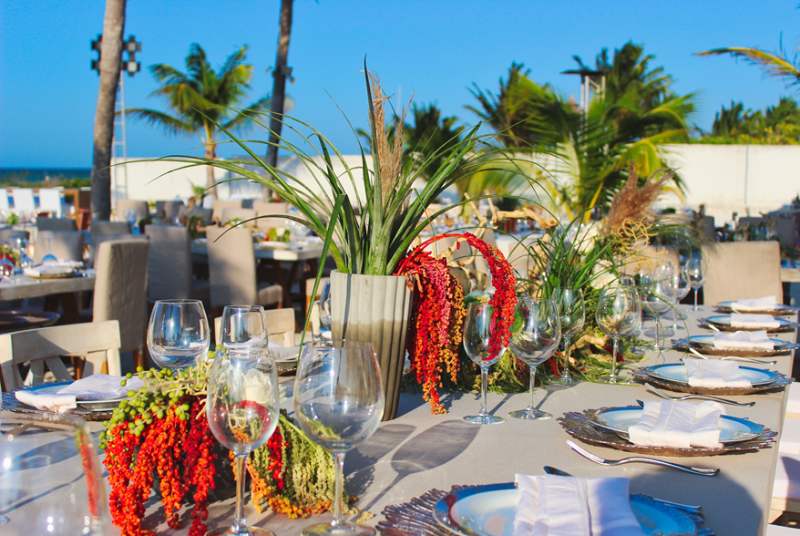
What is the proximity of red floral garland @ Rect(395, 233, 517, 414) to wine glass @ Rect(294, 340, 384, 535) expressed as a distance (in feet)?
2.03

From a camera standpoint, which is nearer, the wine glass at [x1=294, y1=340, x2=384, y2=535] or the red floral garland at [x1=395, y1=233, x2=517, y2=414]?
the wine glass at [x1=294, y1=340, x2=384, y2=535]

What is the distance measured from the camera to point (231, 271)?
606cm

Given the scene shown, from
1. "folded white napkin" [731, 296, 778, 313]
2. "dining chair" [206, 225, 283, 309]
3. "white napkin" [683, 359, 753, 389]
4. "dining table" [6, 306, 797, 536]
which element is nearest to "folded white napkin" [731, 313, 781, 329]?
"folded white napkin" [731, 296, 778, 313]

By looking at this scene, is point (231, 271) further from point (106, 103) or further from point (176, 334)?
point (176, 334)

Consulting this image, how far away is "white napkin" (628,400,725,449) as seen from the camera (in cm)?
145

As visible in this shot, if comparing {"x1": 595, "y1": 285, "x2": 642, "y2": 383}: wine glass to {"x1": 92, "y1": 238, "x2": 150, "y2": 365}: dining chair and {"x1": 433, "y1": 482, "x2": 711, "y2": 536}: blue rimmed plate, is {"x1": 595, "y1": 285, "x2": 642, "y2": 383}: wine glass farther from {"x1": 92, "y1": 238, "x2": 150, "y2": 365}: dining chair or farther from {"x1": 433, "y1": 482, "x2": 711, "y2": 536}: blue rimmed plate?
{"x1": 92, "y1": 238, "x2": 150, "y2": 365}: dining chair

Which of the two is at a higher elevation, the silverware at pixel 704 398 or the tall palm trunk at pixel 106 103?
the tall palm trunk at pixel 106 103

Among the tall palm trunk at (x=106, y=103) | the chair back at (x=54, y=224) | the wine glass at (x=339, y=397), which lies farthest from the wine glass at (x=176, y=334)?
the chair back at (x=54, y=224)

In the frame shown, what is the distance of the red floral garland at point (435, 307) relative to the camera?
1688 millimetres

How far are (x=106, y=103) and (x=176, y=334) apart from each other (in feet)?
26.5

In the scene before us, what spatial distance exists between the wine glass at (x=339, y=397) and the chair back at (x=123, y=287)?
3469 millimetres

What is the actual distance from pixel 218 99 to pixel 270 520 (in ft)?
82.7

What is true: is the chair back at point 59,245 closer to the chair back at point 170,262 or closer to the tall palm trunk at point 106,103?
the chair back at point 170,262

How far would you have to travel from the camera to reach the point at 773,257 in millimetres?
4574
